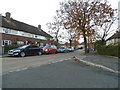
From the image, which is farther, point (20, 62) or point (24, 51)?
point (24, 51)

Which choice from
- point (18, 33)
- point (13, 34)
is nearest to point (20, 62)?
point (13, 34)

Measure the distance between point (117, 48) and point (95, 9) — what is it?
10577mm

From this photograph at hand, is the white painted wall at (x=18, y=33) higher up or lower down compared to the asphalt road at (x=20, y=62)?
higher up

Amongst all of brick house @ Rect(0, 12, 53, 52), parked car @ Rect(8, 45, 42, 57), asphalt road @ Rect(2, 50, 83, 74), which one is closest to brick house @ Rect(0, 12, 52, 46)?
brick house @ Rect(0, 12, 53, 52)

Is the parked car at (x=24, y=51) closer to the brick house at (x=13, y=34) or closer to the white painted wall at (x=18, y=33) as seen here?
the brick house at (x=13, y=34)

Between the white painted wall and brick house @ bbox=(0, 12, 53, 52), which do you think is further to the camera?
the white painted wall

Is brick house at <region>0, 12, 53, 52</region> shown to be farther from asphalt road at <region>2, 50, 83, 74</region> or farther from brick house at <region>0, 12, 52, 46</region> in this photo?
asphalt road at <region>2, 50, 83, 74</region>

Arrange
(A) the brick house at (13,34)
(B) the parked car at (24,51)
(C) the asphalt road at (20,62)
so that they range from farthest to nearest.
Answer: (A) the brick house at (13,34) → (B) the parked car at (24,51) → (C) the asphalt road at (20,62)

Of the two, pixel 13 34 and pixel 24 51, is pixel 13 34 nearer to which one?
pixel 13 34

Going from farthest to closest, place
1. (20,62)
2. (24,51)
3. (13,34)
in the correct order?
(13,34)
(24,51)
(20,62)

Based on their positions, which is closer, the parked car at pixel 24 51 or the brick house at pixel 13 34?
the parked car at pixel 24 51

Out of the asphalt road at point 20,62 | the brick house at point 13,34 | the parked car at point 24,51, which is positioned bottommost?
the asphalt road at point 20,62

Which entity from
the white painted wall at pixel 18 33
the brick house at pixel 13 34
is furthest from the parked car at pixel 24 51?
the white painted wall at pixel 18 33

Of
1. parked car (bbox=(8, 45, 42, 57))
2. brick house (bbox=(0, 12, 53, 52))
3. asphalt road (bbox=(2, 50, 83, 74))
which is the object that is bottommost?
asphalt road (bbox=(2, 50, 83, 74))
